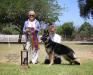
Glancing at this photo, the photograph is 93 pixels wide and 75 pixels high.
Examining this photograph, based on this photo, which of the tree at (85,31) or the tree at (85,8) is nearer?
the tree at (85,8)

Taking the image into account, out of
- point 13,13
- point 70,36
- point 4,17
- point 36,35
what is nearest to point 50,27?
point 36,35

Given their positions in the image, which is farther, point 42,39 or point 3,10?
point 3,10

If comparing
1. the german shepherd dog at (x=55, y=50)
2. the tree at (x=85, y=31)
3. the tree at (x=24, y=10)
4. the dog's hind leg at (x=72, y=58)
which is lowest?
the tree at (x=85, y=31)

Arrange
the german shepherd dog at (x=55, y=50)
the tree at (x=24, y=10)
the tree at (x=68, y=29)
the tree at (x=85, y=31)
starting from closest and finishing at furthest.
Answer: the german shepherd dog at (x=55, y=50)
the tree at (x=24, y=10)
the tree at (x=85, y=31)
the tree at (x=68, y=29)

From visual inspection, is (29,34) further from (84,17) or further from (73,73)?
(84,17)

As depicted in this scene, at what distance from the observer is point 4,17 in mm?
53688

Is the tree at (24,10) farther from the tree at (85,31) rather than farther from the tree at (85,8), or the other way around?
the tree at (85,31)

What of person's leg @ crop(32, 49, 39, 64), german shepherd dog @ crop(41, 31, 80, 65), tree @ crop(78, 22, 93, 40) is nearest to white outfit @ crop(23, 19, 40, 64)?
person's leg @ crop(32, 49, 39, 64)

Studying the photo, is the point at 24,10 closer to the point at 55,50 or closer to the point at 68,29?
the point at 55,50

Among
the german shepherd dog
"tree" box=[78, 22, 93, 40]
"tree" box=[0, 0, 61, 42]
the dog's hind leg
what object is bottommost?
"tree" box=[78, 22, 93, 40]

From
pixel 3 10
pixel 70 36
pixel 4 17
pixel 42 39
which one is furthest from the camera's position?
pixel 70 36

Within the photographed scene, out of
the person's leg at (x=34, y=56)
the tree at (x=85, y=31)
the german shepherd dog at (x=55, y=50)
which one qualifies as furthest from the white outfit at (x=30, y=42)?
the tree at (x=85, y=31)

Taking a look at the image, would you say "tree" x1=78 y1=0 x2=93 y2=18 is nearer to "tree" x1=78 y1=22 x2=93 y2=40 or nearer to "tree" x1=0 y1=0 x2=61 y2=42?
"tree" x1=0 y1=0 x2=61 y2=42

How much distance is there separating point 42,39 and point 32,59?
108cm
